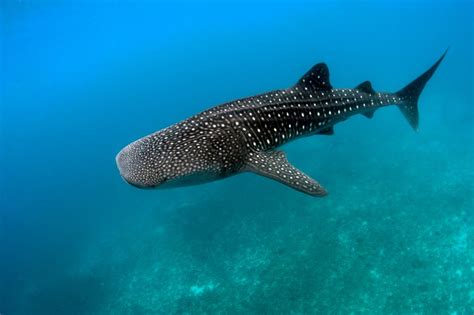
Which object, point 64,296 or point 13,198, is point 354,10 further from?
point 64,296

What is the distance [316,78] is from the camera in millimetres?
8414

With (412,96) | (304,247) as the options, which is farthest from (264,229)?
(412,96)

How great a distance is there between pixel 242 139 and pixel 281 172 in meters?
1.07

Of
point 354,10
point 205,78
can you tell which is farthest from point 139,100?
point 354,10

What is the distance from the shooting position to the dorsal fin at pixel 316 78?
8.31 metres

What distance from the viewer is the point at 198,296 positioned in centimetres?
2516

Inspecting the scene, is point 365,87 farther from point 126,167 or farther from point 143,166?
point 126,167

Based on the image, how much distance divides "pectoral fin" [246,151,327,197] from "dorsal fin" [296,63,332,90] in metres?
2.19

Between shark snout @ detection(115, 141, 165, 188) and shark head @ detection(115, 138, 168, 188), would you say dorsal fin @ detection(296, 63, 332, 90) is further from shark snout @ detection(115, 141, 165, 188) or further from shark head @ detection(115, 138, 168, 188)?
shark snout @ detection(115, 141, 165, 188)

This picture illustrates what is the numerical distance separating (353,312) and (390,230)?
311 inches

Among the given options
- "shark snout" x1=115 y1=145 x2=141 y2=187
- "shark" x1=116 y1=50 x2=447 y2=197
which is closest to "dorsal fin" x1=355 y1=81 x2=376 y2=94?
"shark" x1=116 y1=50 x2=447 y2=197

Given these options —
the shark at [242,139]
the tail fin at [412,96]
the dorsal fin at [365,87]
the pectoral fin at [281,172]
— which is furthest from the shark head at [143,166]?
the tail fin at [412,96]

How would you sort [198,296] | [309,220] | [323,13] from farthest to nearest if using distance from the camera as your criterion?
[323,13] < [309,220] < [198,296]

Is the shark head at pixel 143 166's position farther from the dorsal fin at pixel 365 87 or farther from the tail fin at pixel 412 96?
the tail fin at pixel 412 96
